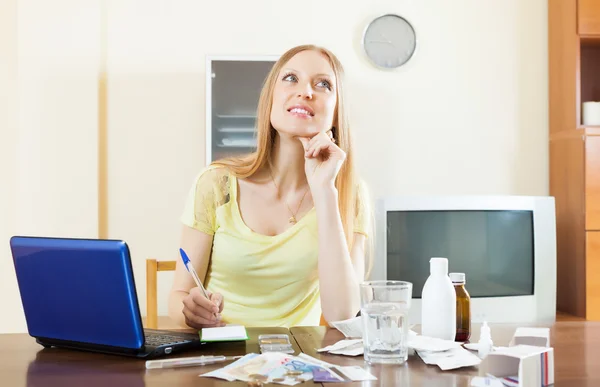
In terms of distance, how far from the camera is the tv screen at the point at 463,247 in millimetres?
2699

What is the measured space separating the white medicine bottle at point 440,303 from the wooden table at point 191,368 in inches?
4.4

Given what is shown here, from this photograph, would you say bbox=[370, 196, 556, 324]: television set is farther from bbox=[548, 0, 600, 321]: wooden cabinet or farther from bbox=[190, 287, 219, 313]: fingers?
bbox=[190, 287, 219, 313]: fingers

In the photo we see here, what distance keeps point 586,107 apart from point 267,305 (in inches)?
78.6

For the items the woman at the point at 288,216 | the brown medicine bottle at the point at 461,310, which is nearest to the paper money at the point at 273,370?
the brown medicine bottle at the point at 461,310

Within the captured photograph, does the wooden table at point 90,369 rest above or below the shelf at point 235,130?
below

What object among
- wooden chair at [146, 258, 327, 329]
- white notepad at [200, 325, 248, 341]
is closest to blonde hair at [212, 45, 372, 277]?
wooden chair at [146, 258, 327, 329]

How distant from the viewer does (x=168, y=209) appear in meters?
3.13

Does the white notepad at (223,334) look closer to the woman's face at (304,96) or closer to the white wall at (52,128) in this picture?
the woman's face at (304,96)

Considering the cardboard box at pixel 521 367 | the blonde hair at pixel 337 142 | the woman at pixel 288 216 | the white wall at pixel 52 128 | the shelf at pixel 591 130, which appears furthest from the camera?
the white wall at pixel 52 128

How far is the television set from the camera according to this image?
2.70 metres

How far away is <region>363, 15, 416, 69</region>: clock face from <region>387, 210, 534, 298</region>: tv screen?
2.81 ft

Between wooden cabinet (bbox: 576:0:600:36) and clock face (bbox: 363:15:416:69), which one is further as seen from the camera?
clock face (bbox: 363:15:416:69)

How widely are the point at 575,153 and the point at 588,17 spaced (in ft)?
1.94

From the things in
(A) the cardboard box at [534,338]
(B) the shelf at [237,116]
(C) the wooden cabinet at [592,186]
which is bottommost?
(A) the cardboard box at [534,338]
